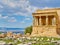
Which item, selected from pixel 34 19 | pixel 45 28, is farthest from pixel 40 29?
pixel 34 19

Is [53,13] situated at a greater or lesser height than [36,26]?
greater

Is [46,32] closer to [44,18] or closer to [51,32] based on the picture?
[51,32]

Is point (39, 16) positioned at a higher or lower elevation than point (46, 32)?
higher

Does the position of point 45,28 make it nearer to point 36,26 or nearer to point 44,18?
point 36,26

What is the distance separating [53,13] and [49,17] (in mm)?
2717

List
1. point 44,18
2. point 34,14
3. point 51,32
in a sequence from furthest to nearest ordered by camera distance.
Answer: point 44,18
point 34,14
point 51,32

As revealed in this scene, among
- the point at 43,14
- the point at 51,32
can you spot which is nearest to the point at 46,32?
the point at 51,32

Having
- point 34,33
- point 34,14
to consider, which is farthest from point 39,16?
point 34,33

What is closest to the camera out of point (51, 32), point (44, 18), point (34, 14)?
point (51, 32)

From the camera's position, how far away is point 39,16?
41406 mm

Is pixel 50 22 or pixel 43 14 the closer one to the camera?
pixel 43 14

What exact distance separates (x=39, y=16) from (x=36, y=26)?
220 cm

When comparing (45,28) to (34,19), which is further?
Answer: (34,19)

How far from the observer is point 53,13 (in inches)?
1580
